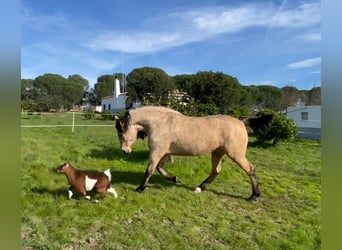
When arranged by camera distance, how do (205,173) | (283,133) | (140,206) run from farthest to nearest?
(283,133), (205,173), (140,206)

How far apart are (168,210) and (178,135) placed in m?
1.07

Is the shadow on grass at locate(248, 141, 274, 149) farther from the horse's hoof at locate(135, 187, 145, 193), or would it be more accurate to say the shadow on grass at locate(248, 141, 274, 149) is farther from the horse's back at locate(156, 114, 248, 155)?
the horse's hoof at locate(135, 187, 145, 193)

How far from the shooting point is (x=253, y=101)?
3609 centimetres

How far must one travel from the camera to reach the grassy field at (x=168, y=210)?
3.01 metres

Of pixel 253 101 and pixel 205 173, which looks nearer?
pixel 205 173

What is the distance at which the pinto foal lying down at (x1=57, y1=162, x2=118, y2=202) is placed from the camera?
12.0ft

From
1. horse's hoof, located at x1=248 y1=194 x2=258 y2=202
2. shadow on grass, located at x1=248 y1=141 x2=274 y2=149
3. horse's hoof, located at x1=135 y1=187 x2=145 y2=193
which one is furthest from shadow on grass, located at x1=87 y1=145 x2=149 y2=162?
shadow on grass, located at x1=248 y1=141 x2=274 y2=149

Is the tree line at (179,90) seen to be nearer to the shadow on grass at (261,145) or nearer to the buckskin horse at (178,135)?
the shadow on grass at (261,145)

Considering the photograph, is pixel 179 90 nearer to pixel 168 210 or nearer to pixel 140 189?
pixel 140 189

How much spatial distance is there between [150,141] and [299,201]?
2329mm

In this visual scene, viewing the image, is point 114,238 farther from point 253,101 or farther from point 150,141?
point 253,101

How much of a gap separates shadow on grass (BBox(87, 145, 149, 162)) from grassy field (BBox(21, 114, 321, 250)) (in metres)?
0.04

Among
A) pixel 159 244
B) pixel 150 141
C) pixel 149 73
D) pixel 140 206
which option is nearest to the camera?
pixel 159 244

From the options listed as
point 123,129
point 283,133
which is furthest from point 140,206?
point 283,133
